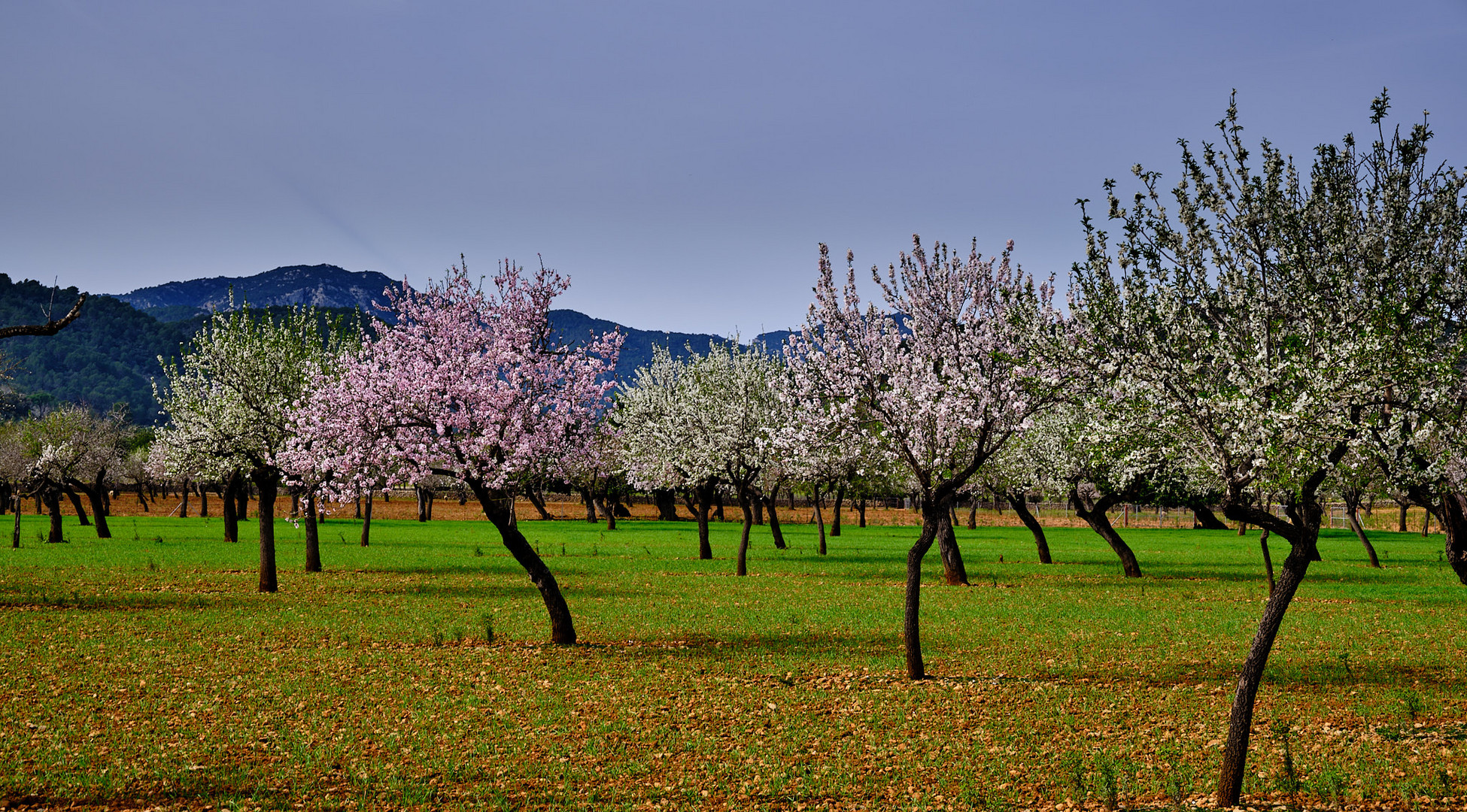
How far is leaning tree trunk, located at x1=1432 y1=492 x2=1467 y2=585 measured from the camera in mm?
15945

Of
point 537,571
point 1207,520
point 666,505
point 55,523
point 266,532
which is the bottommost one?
point 1207,520


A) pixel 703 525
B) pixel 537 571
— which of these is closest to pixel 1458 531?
pixel 537 571

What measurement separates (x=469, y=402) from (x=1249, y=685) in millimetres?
13991

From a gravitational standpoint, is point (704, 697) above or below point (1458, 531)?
below

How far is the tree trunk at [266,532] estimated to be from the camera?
1062 inches

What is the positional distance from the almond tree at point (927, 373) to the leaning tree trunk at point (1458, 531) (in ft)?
23.9

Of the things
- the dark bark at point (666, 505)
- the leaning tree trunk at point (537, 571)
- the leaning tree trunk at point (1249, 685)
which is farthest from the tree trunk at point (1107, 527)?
the dark bark at point (666, 505)

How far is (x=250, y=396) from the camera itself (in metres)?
27.7

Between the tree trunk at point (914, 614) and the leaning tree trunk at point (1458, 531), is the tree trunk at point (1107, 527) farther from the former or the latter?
the tree trunk at point (914, 614)

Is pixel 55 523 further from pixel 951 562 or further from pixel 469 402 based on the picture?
pixel 951 562

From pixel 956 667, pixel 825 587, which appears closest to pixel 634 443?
pixel 825 587

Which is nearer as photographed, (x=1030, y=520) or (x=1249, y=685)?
(x=1249, y=685)

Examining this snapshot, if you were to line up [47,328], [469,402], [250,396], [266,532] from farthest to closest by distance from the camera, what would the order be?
[250,396] → [266,532] → [469,402] → [47,328]

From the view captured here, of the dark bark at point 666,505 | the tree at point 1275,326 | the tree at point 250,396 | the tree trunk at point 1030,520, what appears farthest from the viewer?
the dark bark at point 666,505
